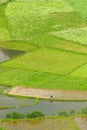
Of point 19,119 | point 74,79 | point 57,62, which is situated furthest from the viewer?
point 57,62

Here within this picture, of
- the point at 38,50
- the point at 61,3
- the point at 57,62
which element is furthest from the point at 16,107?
the point at 61,3

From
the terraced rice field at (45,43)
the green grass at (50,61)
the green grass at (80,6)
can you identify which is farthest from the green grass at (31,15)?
the green grass at (50,61)

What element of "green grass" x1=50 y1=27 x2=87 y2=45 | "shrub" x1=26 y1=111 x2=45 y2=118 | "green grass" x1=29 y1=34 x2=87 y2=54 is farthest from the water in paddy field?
"shrub" x1=26 y1=111 x2=45 y2=118

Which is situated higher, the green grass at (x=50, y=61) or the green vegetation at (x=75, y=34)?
the green vegetation at (x=75, y=34)

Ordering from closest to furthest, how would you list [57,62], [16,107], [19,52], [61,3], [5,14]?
[16,107] → [57,62] → [19,52] → [5,14] → [61,3]

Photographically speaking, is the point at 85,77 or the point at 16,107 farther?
the point at 85,77

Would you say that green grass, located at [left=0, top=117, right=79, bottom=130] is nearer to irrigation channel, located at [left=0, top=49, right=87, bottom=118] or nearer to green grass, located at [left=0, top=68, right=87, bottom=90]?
irrigation channel, located at [left=0, top=49, right=87, bottom=118]

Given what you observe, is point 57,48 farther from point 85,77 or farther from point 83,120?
point 83,120

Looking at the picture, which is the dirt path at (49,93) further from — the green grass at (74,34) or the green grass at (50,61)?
the green grass at (74,34)
